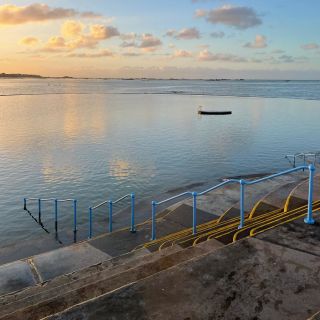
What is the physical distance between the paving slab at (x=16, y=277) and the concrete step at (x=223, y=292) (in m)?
5.13

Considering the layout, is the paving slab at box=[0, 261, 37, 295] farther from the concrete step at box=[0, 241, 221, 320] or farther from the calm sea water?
the calm sea water

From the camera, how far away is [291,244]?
235 inches

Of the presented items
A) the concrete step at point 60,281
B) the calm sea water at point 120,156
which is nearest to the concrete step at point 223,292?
the concrete step at point 60,281

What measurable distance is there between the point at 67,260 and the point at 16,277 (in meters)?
1.32

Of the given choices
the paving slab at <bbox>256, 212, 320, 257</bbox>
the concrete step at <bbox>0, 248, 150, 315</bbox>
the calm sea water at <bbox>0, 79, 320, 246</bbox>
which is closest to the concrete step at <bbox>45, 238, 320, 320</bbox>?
the paving slab at <bbox>256, 212, 320, 257</bbox>

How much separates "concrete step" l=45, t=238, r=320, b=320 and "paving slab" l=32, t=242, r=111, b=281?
16.6 ft

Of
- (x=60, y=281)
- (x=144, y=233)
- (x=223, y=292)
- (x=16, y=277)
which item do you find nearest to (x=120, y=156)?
(x=144, y=233)

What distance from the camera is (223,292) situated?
4.70 m

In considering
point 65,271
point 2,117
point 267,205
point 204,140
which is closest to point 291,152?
point 204,140

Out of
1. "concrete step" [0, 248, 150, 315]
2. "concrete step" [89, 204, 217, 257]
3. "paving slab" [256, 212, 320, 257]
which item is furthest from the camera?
"concrete step" [89, 204, 217, 257]

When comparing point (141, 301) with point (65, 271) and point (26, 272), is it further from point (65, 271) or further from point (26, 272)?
point (26, 272)

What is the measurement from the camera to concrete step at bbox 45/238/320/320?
14.1 ft

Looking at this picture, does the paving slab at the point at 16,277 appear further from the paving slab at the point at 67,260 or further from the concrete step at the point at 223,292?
the concrete step at the point at 223,292

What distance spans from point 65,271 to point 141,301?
549cm
